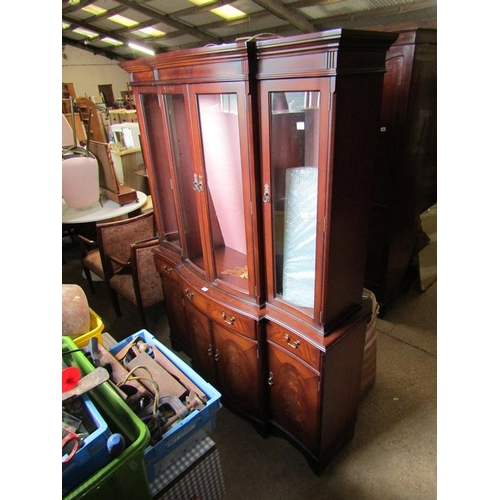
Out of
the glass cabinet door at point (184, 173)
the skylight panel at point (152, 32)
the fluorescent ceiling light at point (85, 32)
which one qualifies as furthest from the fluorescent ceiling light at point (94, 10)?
the glass cabinet door at point (184, 173)

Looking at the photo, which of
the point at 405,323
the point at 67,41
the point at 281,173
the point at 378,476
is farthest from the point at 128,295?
the point at 67,41

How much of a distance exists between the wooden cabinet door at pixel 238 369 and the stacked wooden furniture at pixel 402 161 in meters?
1.31

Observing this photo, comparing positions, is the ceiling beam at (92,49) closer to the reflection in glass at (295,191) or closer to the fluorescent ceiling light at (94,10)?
the fluorescent ceiling light at (94,10)

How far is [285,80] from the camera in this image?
100 cm

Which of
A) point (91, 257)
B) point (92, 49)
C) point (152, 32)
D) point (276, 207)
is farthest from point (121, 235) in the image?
point (92, 49)

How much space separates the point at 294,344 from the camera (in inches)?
52.4

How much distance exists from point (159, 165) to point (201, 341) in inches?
38.4

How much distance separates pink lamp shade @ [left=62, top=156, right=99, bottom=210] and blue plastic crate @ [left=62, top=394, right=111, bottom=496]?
7.72ft

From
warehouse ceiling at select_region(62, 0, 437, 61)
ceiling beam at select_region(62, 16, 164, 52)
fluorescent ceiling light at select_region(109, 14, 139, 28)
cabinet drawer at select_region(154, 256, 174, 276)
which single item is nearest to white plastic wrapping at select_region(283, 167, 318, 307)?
cabinet drawer at select_region(154, 256, 174, 276)

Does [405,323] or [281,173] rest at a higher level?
[281,173]

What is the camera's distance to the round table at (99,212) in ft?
9.29
